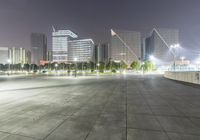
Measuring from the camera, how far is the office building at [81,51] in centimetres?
19362

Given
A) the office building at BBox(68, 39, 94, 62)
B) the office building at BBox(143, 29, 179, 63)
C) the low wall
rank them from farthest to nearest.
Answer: the office building at BBox(68, 39, 94, 62) → the office building at BBox(143, 29, 179, 63) → the low wall

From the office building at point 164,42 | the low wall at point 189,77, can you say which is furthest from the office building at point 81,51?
the low wall at point 189,77

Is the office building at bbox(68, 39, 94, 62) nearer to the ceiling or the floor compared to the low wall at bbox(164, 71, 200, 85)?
nearer to the ceiling

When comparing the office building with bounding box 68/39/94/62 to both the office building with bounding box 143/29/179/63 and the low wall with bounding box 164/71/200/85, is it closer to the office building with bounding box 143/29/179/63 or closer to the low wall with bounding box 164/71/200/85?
the office building with bounding box 143/29/179/63

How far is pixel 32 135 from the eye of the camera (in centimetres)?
455

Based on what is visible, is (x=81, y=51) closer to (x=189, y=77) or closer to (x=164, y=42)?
(x=164, y=42)

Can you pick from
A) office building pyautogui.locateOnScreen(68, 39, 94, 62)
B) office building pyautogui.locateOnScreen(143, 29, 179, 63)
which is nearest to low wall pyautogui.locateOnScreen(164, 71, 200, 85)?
office building pyautogui.locateOnScreen(68, 39, 94, 62)

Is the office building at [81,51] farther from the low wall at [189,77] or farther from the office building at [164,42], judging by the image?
the low wall at [189,77]

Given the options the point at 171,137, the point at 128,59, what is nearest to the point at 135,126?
the point at 171,137

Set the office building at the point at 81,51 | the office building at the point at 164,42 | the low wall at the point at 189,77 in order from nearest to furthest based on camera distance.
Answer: the low wall at the point at 189,77, the office building at the point at 164,42, the office building at the point at 81,51

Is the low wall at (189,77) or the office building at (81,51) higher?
the office building at (81,51)

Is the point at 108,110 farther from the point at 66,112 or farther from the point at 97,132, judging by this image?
the point at 97,132

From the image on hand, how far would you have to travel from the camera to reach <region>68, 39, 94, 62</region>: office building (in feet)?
635

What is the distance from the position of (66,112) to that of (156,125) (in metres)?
3.81
